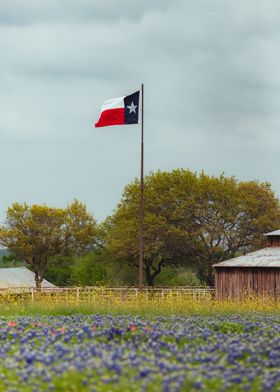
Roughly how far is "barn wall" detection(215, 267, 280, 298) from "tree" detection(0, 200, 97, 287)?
3132 centimetres

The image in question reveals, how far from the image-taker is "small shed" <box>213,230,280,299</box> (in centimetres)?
4647

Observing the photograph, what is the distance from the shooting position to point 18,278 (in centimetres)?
7450

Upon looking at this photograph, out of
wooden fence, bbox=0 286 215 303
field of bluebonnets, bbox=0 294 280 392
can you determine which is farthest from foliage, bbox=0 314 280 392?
wooden fence, bbox=0 286 215 303

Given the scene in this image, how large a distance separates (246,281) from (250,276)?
480 millimetres

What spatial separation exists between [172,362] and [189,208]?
2298 inches

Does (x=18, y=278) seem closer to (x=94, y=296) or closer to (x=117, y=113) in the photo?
(x=117, y=113)

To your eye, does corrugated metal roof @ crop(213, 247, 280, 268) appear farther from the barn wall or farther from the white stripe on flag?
the white stripe on flag

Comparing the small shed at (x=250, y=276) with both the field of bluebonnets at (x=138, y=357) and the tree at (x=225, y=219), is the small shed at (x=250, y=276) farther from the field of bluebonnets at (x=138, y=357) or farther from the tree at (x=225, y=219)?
the field of bluebonnets at (x=138, y=357)

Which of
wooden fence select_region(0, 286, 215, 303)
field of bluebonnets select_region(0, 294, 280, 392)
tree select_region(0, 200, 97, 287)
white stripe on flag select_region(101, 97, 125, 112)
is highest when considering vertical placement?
white stripe on flag select_region(101, 97, 125, 112)

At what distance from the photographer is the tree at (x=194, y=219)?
67.2 meters

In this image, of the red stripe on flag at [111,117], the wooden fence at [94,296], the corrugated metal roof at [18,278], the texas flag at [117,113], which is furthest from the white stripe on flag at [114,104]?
the corrugated metal roof at [18,278]

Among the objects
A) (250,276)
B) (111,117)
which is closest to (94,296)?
(111,117)

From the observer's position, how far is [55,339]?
11.6 metres

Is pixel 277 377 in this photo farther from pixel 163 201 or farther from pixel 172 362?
pixel 163 201
